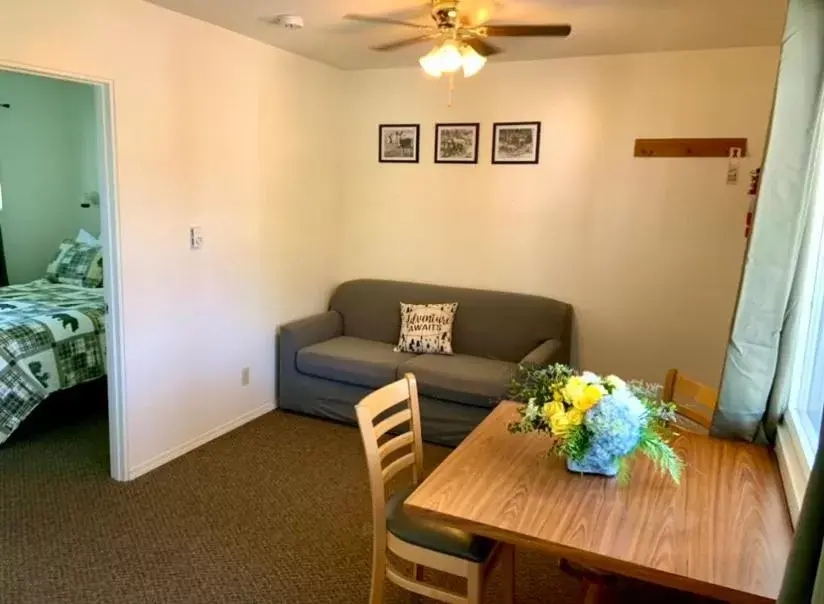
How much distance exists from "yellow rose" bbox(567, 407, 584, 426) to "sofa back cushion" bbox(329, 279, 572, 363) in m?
2.35

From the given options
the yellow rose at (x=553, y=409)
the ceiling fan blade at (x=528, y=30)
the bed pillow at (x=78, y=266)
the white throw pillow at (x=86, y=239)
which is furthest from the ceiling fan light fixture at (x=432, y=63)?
the white throw pillow at (x=86, y=239)

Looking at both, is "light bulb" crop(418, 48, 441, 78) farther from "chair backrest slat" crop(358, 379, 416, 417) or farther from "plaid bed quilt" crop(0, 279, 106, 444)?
"plaid bed quilt" crop(0, 279, 106, 444)

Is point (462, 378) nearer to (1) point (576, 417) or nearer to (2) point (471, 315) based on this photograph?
(2) point (471, 315)

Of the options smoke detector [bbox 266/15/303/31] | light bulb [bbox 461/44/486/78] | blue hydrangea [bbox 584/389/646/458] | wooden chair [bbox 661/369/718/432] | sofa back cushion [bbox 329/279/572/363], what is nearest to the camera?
blue hydrangea [bbox 584/389/646/458]

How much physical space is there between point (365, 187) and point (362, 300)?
84 cm

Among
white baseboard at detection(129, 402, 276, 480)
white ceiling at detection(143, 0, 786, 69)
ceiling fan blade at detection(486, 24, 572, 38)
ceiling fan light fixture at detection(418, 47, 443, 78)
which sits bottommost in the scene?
white baseboard at detection(129, 402, 276, 480)

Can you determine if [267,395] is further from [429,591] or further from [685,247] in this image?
[685,247]

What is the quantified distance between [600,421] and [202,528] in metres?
1.99

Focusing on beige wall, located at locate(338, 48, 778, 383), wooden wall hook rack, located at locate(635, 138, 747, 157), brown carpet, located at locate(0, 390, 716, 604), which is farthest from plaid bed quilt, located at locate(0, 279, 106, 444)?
wooden wall hook rack, located at locate(635, 138, 747, 157)

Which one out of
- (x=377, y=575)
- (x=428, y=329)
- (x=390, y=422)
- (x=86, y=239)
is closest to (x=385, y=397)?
(x=390, y=422)

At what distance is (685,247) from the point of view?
394 centimetres

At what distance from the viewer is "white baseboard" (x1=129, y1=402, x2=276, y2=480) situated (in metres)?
3.42

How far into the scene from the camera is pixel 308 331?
4379mm

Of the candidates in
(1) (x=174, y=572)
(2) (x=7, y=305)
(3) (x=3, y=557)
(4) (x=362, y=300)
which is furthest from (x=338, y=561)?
(2) (x=7, y=305)
